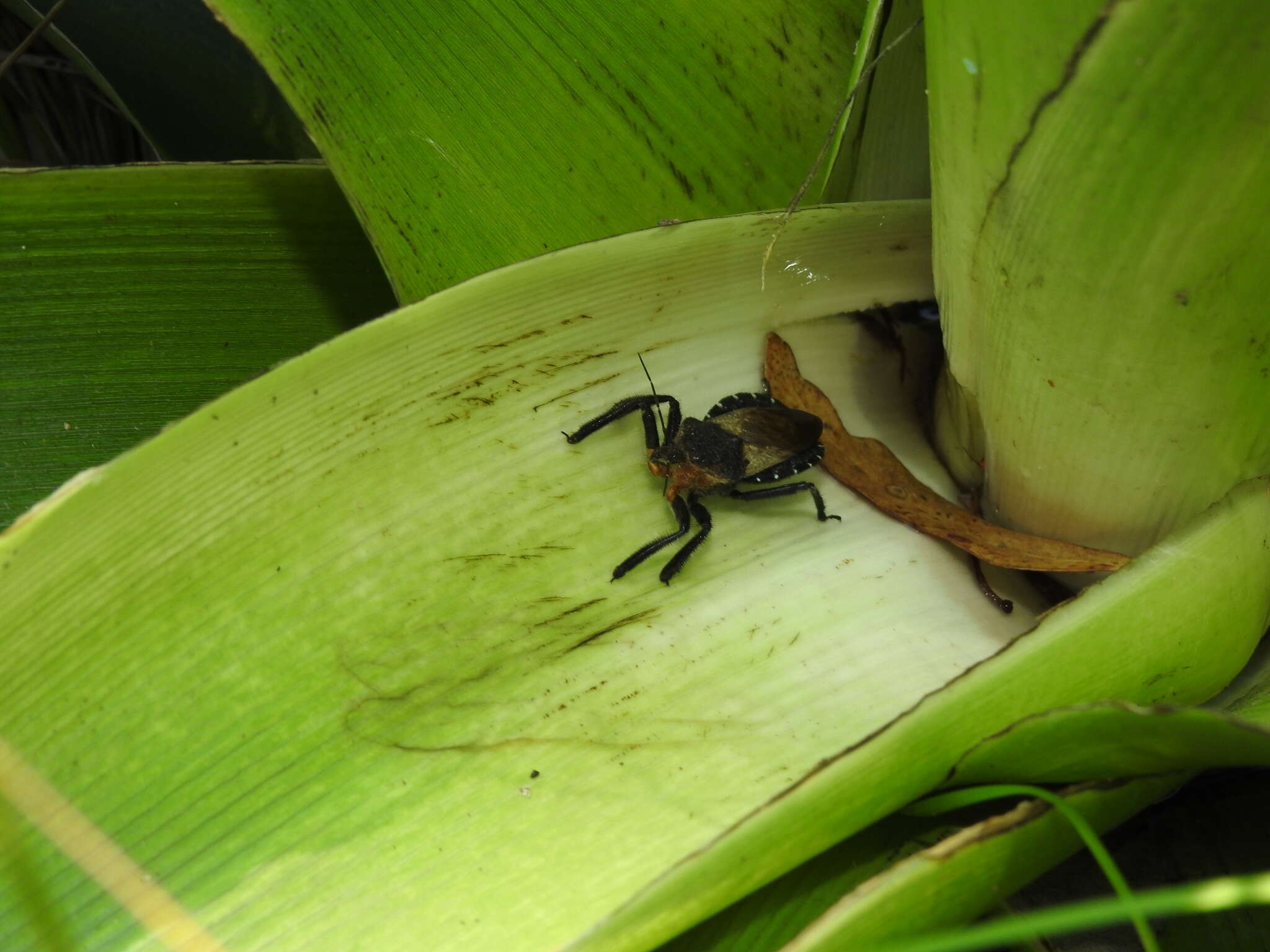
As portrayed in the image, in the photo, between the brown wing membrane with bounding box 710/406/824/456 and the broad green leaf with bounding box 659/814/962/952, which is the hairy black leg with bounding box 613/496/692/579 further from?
the broad green leaf with bounding box 659/814/962/952

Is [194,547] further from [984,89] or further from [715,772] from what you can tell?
[984,89]

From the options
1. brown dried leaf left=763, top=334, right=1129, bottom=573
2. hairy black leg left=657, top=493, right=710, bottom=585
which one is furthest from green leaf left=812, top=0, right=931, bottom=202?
hairy black leg left=657, top=493, right=710, bottom=585

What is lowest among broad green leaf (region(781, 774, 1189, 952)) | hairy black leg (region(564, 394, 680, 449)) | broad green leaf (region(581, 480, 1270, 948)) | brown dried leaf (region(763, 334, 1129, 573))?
broad green leaf (region(781, 774, 1189, 952))

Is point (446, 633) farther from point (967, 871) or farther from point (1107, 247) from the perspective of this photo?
point (1107, 247)

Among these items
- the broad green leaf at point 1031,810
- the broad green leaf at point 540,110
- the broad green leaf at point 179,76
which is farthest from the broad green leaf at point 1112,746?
the broad green leaf at point 179,76

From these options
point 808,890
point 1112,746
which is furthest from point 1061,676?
point 808,890

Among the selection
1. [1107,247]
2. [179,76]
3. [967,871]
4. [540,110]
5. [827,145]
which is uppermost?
[179,76]

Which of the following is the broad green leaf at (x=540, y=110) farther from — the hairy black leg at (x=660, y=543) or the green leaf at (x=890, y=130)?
the hairy black leg at (x=660, y=543)

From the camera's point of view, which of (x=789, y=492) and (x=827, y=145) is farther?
(x=789, y=492)
